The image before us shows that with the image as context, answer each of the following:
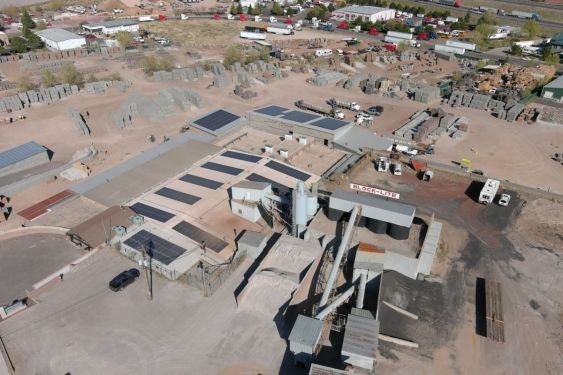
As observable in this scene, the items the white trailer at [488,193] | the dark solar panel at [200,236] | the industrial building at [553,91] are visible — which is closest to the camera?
the dark solar panel at [200,236]

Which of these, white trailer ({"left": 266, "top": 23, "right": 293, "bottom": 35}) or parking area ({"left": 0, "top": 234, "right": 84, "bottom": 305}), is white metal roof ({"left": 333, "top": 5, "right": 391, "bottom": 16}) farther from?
parking area ({"left": 0, "top": 234, "right": 84, "bottom": 305})

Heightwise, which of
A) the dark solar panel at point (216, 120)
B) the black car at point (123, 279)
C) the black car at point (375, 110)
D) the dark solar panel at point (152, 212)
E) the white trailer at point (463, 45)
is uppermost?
the white trailer at point (463, 45)

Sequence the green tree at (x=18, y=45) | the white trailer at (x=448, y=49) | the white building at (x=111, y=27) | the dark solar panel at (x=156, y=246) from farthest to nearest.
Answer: the white building at (x=111, y=27)
the white trailer at (x=448, y=49)
the green tree at (x=18, y=45)
the dark solar panel at (x=156, y=246)

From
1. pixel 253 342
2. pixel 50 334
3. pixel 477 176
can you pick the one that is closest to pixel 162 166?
pixel 50 334

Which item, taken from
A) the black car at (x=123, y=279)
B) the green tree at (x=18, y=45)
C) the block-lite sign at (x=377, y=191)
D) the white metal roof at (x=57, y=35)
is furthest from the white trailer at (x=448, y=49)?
the green tree at (x=18, y=45)

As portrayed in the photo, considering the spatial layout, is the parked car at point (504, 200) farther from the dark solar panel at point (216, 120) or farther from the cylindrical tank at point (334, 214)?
the dark solar panel at point (216, 120)

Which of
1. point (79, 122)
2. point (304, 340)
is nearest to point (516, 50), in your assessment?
point (79, 122)

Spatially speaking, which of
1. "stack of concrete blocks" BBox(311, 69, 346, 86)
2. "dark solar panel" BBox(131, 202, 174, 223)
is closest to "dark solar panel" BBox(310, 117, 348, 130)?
"dark solar panel" BBox(131, 202, 174, 223)

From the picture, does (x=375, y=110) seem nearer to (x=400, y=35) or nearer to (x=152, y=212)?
(x=152, y=212)
